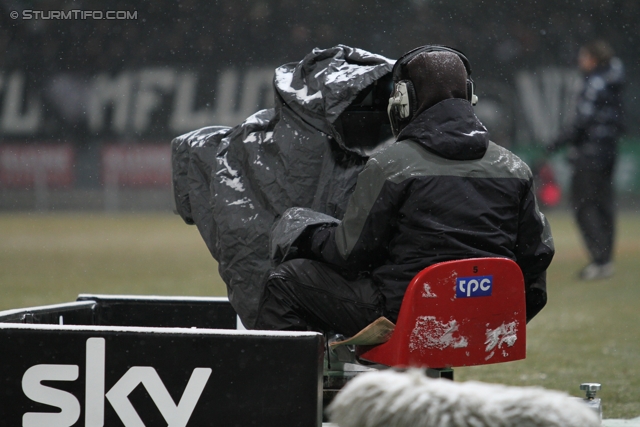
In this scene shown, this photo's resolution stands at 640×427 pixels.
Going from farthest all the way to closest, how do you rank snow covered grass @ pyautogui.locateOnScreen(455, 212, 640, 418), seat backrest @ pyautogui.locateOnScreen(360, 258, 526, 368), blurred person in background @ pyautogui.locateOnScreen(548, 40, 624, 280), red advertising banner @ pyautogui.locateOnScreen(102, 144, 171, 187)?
1. red advertising banner @ pyautogui.locateOnScreen(102, 144, 171, 187)
2. blurred person in background @ pyautogui.locateOnScreen(548, 40, 624, 280)
3. snow covered grass @ pyautogui.locateOnScreen(455, 212, 640, 418)
4. seat backrest @ pyautogui.locateOnScreen(360, 258, 526, 368)

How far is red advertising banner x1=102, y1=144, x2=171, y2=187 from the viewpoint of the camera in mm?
12891

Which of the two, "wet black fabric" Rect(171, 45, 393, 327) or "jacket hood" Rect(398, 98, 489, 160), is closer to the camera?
"jacket hood" Rect(398, 98, 489, 160)

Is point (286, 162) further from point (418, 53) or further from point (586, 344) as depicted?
point (586, 344)

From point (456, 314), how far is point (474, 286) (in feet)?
0.24

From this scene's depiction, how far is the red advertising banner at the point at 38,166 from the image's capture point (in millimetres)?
13016

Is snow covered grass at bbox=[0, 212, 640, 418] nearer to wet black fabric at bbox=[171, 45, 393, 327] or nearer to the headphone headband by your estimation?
wet black fabric at bbox=[171, 45, 393, 327]

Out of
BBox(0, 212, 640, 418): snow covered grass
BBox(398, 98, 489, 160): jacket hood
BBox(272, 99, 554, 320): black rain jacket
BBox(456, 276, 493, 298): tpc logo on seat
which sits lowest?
BBox(0, 212, 640, 418): snow covered grass

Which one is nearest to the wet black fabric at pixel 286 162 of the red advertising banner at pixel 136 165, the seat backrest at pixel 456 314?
the seat backrest at pixel 456 314

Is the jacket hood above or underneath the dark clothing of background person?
above

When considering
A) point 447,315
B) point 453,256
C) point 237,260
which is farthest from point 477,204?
point 237,260

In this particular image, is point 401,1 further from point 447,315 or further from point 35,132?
point 447,315

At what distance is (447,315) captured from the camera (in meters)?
1.99

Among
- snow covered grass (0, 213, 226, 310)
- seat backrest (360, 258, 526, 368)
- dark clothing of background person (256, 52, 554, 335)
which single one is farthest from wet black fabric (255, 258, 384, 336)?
snow covered grass (0, 213, 226, 310)

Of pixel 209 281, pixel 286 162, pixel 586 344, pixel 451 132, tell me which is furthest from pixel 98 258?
pixel 451 132
